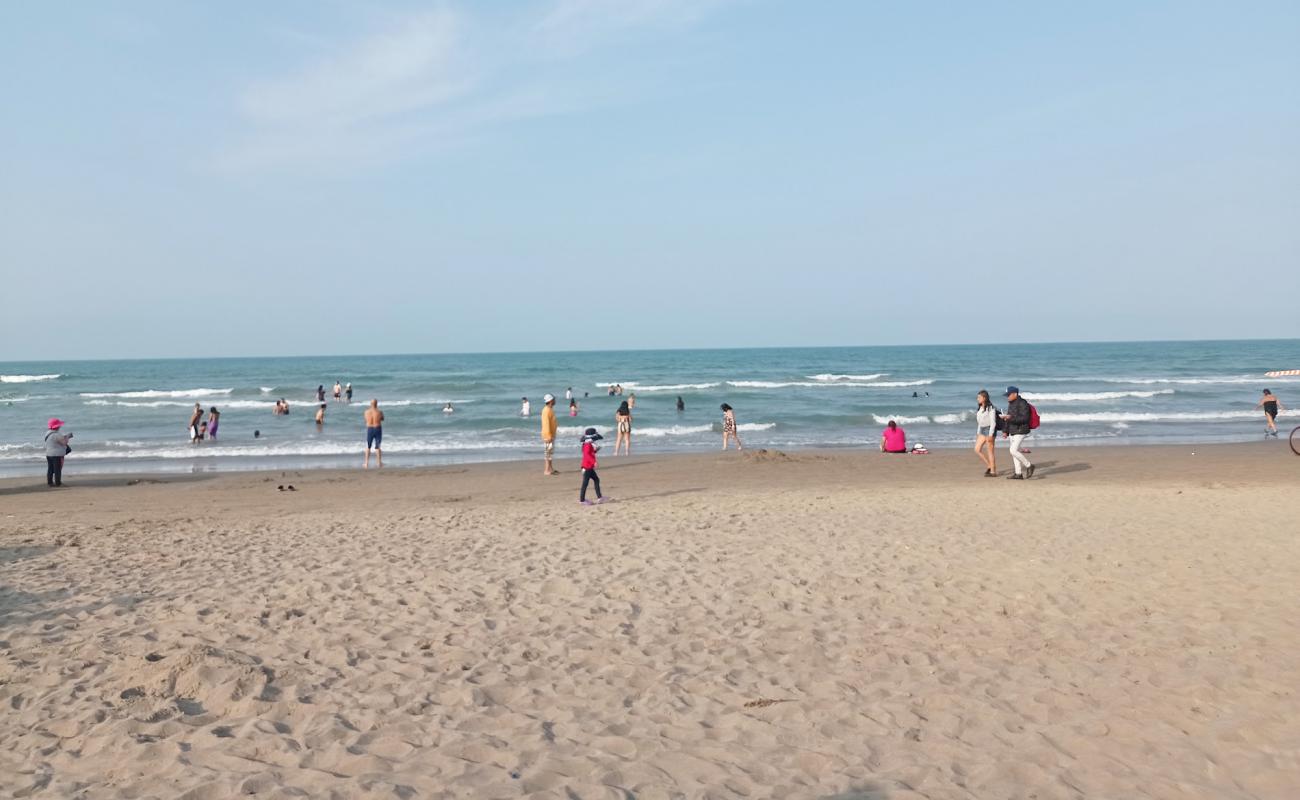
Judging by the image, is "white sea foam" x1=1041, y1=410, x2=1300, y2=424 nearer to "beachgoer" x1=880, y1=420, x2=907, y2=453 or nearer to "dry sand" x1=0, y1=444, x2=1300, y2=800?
"beachgoer" x1=880, y1=420, x2=907, y2=453

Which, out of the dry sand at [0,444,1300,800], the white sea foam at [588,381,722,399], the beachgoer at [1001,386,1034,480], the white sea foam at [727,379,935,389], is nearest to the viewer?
the dry sand at [0,444,1300,800]

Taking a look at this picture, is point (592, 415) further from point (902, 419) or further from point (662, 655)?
point (662, 655)

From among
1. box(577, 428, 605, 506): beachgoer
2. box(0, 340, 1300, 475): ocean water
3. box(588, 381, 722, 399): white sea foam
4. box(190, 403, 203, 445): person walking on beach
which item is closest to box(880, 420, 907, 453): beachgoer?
box(0, 340, 1300, 475): ocean water

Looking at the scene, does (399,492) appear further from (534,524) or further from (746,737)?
(746,737)

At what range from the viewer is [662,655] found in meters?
6.00

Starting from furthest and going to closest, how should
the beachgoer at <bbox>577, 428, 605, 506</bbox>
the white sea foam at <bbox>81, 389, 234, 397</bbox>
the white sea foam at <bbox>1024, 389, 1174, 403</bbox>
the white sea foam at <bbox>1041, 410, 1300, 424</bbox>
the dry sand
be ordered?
the white sea foam at <bbox>81, 389, 234, 397</bbox>, the white sea foam at <bbox>1024, 389, 1174, 403</bbox>, the white sea foam at <bbox>1041, 410, 1300, 424</bbox>, the beachgoer at <bbox>577, 428, 605, 506</bbox>, the dry sand

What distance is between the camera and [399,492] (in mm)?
16125

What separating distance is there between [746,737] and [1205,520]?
836cm

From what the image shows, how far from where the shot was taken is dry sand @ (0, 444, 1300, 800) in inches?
170

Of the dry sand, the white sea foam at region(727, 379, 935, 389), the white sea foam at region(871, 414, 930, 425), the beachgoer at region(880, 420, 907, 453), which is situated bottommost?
the white sea foam at region(871, 414, 930, 425)

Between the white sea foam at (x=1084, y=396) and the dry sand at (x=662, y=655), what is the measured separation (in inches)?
1313

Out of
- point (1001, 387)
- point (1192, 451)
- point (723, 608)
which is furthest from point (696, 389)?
point (723, 608)

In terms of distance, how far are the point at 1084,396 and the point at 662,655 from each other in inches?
1715

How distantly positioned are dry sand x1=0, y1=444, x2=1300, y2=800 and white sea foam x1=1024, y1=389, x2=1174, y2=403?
33363mm
